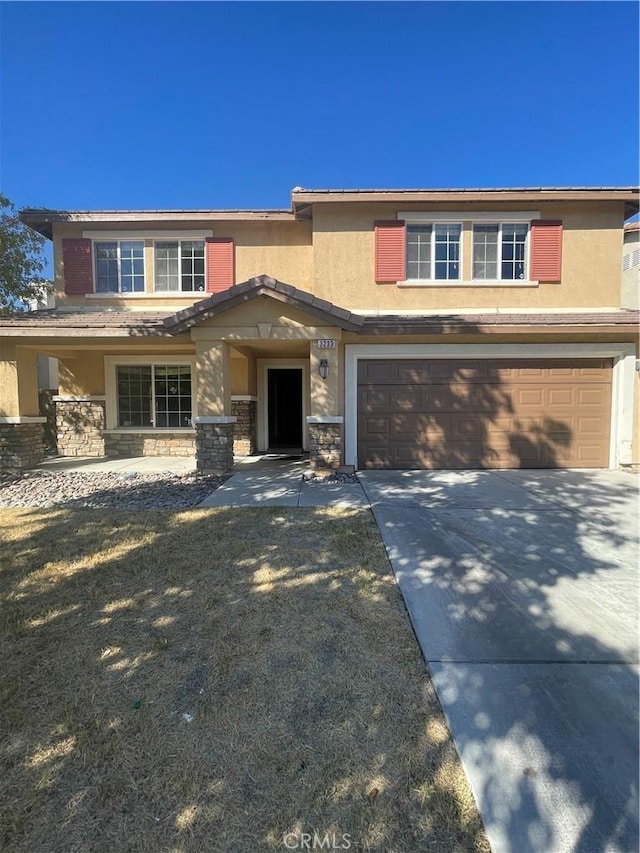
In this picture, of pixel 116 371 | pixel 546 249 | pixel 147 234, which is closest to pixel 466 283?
pixel 546 249

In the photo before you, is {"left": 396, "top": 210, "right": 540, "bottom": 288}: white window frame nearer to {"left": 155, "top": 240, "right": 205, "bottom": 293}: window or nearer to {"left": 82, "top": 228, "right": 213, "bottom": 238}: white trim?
A: {"left": 82, "top": 228, "right": 213, "bottom": 238}: white trim

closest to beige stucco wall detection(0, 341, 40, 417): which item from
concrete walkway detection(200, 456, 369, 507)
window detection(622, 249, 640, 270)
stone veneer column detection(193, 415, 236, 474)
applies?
stone veneer column detection(193, 415, 236, 474)

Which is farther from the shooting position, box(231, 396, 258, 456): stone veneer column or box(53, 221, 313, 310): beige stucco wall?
box(231, 396, 258, 456): stone veneer column

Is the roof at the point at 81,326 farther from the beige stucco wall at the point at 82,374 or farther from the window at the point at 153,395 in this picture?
the window at the point at 153,395

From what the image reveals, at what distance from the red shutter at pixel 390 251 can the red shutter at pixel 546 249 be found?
2988 millimetres

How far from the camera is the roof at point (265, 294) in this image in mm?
8023

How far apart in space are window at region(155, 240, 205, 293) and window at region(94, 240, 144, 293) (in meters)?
0.48

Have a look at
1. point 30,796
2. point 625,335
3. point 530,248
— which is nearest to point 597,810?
point 30,796

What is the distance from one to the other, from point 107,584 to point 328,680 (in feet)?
7.76

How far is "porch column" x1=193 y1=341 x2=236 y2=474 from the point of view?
8539 mm

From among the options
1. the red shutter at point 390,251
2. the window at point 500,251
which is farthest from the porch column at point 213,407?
the window at point 500,251

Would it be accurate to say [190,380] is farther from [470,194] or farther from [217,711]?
[217,711]

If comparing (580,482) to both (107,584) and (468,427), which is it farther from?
(107,584)

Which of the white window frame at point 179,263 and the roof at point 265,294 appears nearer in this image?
the roof at point 265,294
